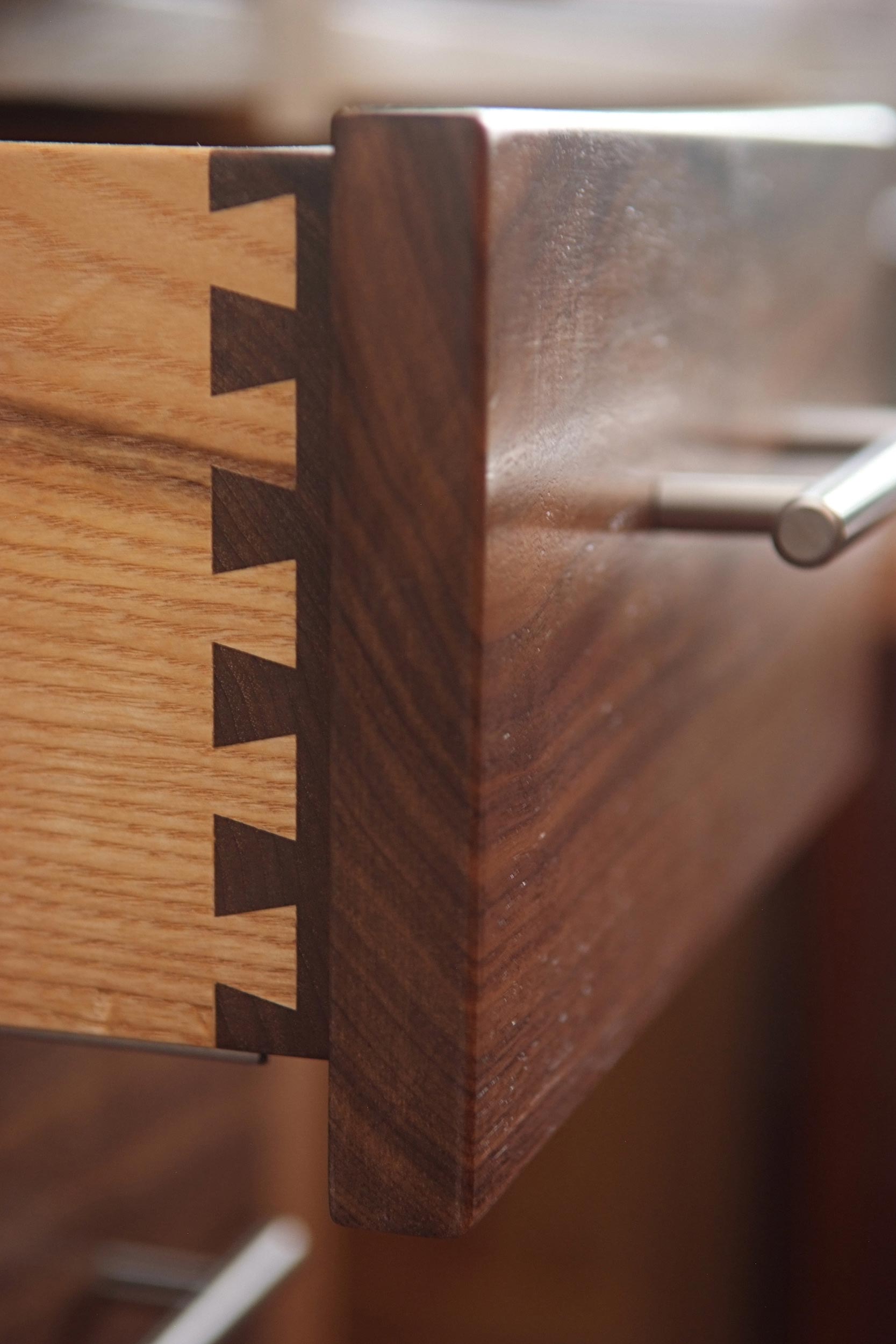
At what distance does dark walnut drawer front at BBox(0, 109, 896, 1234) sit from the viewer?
0.69ft

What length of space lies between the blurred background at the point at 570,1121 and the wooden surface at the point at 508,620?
303 millimetres

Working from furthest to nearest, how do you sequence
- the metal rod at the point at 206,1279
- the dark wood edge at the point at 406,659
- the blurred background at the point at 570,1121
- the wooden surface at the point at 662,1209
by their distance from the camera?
1. the wooden surface at the point at 662,1209
2. the blurred background at the point at 570,1121
3. the metal rod at the point at 206,1279
4. the dark wood edge at the point at 406,659

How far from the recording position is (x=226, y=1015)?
0.24 meters

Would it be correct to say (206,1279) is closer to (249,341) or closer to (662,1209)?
(249,341)

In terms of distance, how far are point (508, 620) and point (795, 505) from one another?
0.07 metres

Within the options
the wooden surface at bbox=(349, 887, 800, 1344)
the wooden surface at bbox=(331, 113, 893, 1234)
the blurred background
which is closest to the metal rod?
the blurred background

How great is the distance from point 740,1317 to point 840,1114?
17 cm

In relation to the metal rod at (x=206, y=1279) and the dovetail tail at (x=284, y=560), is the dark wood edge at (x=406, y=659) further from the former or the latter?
the metal rod at (x=206, y=1279)

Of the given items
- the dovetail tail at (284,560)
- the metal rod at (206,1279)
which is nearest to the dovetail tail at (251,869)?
the dovetail tail at (284,560)

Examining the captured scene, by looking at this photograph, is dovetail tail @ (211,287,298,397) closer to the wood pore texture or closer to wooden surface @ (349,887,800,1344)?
the wood pore texture

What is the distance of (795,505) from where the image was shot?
0.26 metres

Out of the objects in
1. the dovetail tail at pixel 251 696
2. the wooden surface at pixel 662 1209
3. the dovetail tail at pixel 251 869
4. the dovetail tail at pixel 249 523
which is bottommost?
the wooden surface at pixel 662 1209

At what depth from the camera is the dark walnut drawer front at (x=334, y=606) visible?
0.69ft

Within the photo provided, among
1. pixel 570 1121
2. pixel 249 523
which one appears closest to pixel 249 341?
pixel 249 523
